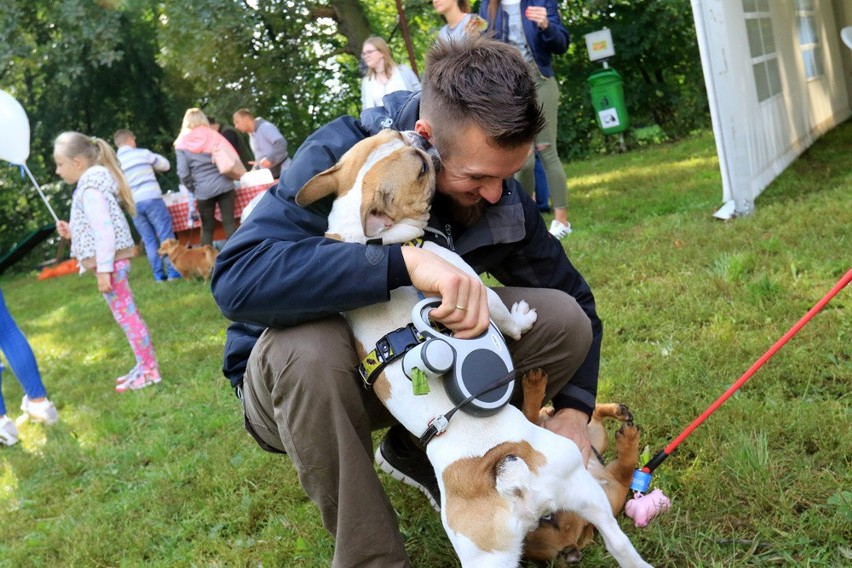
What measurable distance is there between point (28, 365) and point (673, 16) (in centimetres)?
1087

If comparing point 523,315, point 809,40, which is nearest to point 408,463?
point 523,315

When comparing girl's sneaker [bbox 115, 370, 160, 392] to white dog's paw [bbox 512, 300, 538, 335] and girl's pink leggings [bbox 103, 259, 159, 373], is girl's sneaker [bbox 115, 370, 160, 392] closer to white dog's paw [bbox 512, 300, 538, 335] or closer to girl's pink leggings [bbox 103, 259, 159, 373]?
girl's pink leggings [bbox 103, 259, 159, 373]

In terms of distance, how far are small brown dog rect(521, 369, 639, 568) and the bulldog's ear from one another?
79cm

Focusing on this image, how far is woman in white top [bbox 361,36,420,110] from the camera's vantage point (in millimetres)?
7535

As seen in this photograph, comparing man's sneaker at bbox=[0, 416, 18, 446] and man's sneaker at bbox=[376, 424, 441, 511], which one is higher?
man's sneaker at bbox=[376, 424, 441, 511]

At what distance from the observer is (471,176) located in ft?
7.03

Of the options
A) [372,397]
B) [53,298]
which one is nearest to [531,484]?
[372,397]

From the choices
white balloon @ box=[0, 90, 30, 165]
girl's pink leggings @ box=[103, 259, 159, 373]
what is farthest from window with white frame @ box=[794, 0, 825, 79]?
white balloon @ box=[0, 90, 30, 165]

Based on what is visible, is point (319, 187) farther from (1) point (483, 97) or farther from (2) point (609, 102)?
(2) point (609, 102)

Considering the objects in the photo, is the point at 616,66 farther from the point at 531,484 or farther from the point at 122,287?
the point at 531,484

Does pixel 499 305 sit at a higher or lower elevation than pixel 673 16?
lower

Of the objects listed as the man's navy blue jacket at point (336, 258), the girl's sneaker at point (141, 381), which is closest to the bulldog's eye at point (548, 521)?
→ the man's navy blue jacket at point (336, 258)

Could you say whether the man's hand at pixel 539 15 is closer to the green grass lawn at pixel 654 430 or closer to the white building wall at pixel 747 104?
the white building wall at pixel 747 104

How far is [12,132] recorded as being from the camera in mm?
6449
